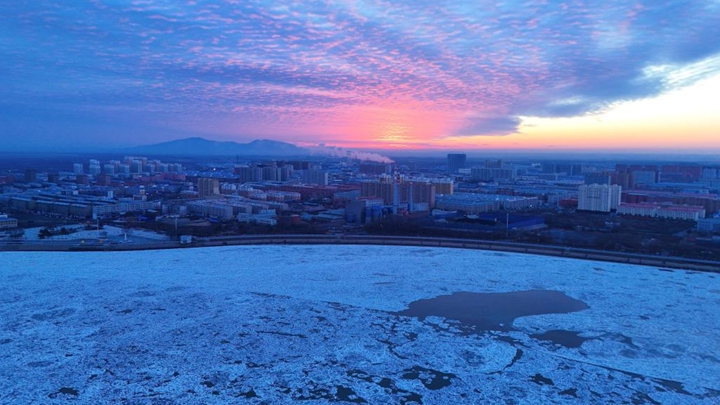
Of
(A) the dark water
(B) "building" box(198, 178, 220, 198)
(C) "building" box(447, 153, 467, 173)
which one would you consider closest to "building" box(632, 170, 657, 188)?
(C) "building" box(447, 153, 467, 173)

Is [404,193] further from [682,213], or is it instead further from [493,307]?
[493,307]

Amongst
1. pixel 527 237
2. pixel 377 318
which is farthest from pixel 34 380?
pixel 527 237

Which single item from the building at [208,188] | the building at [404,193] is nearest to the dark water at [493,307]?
the building at [404,193]

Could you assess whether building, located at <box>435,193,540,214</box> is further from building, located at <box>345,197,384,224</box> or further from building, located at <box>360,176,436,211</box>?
building, located at <box>345,197,384,224</box>

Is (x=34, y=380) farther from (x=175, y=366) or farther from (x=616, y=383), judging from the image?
(x=616, y=383)

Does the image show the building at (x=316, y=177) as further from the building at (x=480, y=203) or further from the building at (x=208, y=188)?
the building at (x=480, y=203)

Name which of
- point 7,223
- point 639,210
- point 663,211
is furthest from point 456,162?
point 7,223
